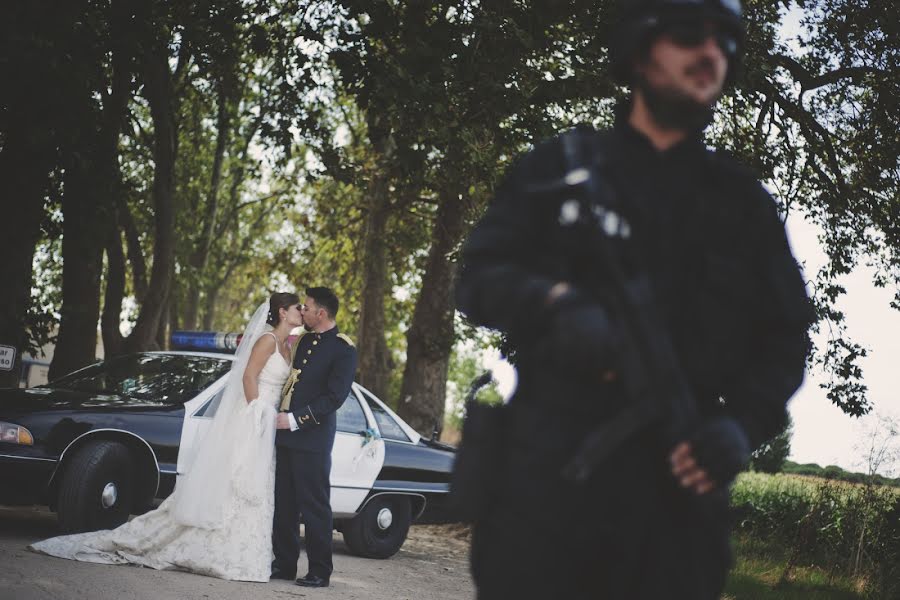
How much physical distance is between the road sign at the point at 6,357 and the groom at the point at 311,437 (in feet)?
12.5

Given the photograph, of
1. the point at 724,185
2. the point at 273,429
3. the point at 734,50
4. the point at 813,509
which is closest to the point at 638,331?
the point at 724,185

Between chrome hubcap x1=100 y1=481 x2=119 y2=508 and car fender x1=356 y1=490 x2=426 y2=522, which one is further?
car fender x1=356 y1=490 x2=426 y2=522

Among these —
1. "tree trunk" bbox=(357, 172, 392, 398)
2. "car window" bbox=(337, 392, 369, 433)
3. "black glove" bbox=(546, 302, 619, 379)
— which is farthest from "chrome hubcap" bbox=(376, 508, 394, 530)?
"tree trunk" bbox=(357, 172, 392, 398)

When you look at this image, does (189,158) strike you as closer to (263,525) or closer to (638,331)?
(263,525)

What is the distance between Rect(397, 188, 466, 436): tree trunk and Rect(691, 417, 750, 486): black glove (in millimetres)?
15717

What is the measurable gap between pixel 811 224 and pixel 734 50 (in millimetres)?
12319

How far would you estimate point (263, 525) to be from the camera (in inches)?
328

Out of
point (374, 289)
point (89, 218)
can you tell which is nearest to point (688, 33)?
point (89, 218)

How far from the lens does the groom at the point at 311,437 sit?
823 cm

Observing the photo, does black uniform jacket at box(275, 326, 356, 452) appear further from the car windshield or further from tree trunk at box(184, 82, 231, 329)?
tree trunk at box(184, 82, 231, 329)

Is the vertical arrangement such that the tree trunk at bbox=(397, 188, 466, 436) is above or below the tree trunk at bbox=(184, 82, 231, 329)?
below

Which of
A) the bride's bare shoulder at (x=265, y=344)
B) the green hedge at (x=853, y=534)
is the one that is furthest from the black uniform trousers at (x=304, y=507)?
the green hedge at (x=853, y=534)

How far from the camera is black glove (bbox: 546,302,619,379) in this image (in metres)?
1.96

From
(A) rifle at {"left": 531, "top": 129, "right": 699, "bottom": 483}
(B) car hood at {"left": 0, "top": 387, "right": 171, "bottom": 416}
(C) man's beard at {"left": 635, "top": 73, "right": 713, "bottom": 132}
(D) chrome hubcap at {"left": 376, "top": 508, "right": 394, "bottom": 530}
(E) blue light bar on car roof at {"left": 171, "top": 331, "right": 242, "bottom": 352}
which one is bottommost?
(D) chrome hubcap at {"left": 376, "top": 508, "right": 394, "bottom": 530}
